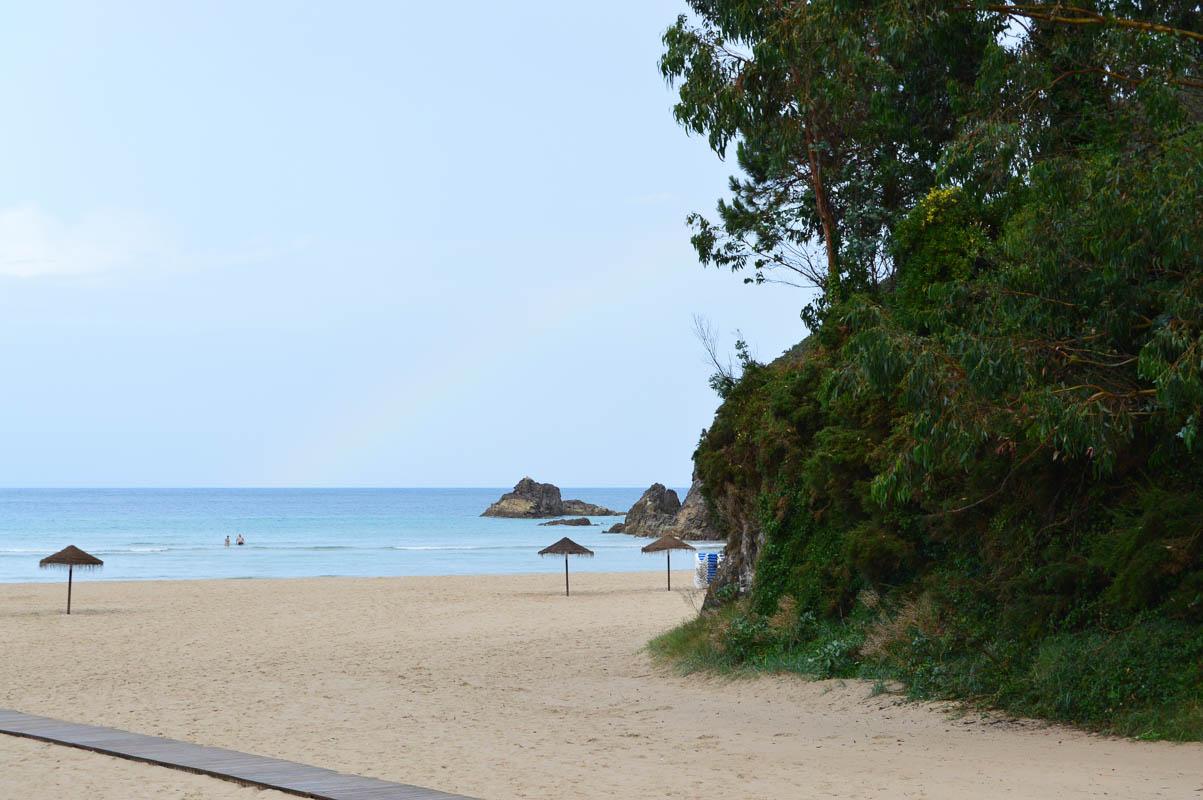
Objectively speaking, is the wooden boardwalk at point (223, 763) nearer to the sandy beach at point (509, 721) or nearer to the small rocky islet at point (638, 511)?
the sandy beach at point (509, 721)

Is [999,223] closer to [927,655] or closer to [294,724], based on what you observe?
[927,655]

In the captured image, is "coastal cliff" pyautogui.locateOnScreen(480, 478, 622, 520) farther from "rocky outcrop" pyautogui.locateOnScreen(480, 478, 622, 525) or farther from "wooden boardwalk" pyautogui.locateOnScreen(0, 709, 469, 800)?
"wooden boardwalk" pyautogui.locateOnScreen(0, 709, 469, 800)

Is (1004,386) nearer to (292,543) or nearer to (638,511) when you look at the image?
(292,543)

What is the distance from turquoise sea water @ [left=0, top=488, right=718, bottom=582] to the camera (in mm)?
53562

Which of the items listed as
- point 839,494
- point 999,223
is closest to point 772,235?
point 999,223

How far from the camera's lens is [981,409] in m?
9.96

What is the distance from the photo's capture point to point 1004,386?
32.0 feet

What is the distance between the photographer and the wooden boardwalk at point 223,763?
8055 millimetres

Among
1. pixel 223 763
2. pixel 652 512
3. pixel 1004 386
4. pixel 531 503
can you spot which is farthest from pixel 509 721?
pixel 531 503

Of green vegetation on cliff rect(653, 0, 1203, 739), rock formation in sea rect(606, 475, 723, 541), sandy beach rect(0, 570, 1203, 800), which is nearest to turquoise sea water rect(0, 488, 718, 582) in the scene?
rock formation in sea rect(606, 475, 723, 541)

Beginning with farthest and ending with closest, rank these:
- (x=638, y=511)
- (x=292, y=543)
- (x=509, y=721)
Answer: (x=638, y=511) < (x=292, y=543) < (x=509, y=721)

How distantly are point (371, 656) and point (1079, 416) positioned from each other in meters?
13.2

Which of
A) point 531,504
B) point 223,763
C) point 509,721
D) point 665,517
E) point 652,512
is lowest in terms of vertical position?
point 509,721

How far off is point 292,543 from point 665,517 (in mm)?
28516
